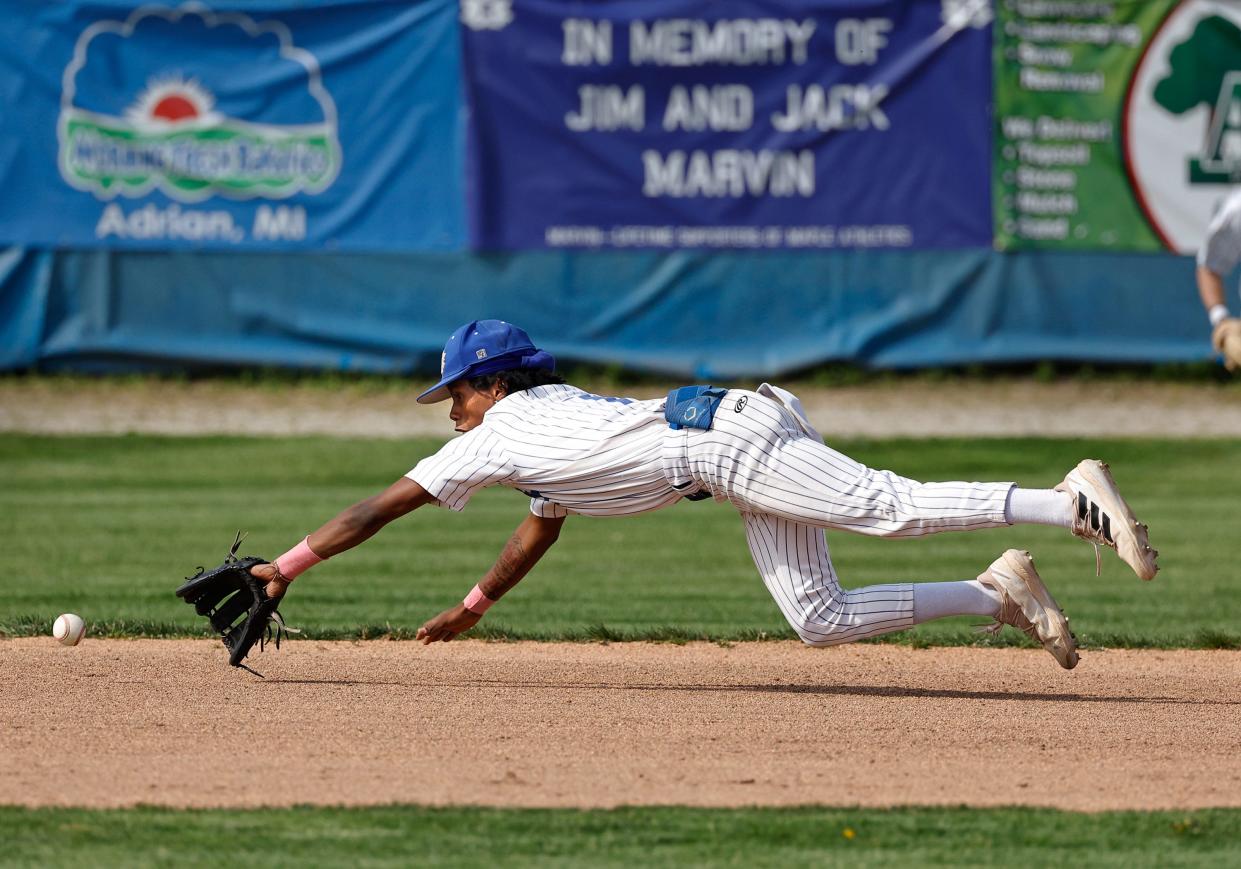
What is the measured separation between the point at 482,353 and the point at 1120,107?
1031 cm

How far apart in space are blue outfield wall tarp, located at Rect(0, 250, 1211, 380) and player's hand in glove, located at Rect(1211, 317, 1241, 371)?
8.85m

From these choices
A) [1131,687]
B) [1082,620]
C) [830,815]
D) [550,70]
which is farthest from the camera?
[550,70]

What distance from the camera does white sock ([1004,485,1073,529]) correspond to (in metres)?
5.73

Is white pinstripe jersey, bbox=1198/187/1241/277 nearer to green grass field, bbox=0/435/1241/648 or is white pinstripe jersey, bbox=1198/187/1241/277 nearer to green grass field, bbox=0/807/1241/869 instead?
green grass field, bbox=0/435/1241/648

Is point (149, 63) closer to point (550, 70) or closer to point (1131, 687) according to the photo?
point (550, 70)

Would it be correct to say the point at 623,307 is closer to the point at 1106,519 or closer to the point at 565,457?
the point at 565,457

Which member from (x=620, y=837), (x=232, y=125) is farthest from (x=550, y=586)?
(x=232, y=125)

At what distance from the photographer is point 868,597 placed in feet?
20.0

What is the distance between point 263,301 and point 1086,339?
7115mm

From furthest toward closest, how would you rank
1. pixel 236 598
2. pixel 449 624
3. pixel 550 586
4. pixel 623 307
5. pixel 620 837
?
pixel 623 307, pixel 550 586, pixel 449 624, pixel 236 598, pixel 620 837

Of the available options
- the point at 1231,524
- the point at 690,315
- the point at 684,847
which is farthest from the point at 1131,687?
the point at 690,315

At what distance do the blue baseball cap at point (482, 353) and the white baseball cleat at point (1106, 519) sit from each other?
6.11ft

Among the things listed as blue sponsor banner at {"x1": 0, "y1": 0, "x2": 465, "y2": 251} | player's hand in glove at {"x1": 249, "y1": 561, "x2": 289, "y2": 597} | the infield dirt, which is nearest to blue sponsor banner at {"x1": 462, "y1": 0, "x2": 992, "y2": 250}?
blue sponsor banner at {"x1": 0, "y1": 0, "x2": 465, "y2": 251}

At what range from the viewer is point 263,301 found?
1530cm
